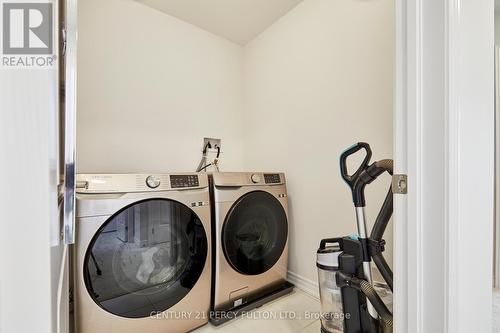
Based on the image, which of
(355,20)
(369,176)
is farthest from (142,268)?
(355,20)

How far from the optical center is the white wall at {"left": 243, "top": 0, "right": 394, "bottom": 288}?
47.3 inches

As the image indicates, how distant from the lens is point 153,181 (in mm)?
1063

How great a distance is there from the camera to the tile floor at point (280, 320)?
1.20 meters

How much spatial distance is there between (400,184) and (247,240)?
1.01m

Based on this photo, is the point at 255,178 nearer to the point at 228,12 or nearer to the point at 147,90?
the point at 147,90

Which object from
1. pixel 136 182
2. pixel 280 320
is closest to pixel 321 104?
pixel 136 182

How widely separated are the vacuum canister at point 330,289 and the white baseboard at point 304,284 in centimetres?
43

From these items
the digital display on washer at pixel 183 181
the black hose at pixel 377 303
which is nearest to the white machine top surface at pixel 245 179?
the digital display on washer at pixel 183 181

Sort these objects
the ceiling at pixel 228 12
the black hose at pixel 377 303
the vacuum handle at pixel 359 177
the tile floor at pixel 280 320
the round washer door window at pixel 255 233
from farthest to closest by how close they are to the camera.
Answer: the ceiling at pixel 228 12, the round washer door window at pixel 255 233, the tile floor at pixel 280 320, the vacuum handle at pixel 359 177, the black hose at pixel 377 303

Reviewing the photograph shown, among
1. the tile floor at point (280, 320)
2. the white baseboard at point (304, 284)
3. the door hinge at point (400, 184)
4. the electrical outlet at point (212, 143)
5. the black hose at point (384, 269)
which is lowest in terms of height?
the tile floor at point (280, 320)

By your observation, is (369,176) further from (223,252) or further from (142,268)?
(142,268)

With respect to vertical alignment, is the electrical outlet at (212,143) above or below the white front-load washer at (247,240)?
above

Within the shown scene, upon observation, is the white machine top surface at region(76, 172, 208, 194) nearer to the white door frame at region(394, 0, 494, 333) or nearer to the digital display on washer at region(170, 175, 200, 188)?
the digital display on washer at region(170, 175, 200, 188)

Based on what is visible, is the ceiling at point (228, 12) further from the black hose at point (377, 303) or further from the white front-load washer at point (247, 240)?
the black hose at point (377, 303)
